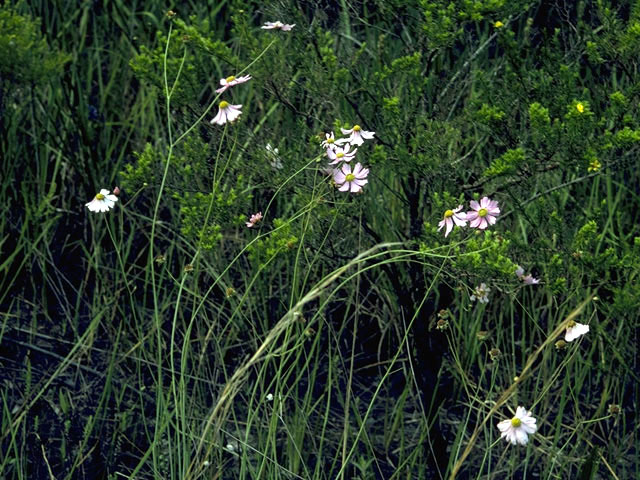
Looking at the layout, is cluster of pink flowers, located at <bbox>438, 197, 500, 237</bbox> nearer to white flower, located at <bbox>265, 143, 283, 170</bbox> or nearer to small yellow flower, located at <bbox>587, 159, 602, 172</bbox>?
small yellow flower, located at <bbox>587, 159, 602, 172</bbox>

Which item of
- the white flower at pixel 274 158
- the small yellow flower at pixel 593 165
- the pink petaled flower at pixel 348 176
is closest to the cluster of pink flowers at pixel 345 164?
the pink petaled flower at pixel 348 176

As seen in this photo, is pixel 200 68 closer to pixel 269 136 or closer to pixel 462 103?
pixel 269 136

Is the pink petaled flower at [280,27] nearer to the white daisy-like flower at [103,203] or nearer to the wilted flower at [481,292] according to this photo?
the white daisy-like flower at [103,203]

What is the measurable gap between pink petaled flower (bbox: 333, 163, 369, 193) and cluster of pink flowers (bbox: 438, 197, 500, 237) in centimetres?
20

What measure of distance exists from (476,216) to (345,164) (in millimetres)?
312

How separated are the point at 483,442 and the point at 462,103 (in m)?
1.27

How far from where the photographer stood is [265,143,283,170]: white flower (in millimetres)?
2283

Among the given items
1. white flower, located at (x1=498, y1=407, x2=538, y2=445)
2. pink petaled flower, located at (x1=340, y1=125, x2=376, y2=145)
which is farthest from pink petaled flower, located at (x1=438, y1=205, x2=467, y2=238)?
white flower, located at (x1=498, y1=407, x2=538, y2=445)

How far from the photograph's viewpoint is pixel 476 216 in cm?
207

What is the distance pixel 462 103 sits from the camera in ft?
10.9

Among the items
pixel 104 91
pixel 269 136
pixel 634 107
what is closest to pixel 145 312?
pixel 269 136

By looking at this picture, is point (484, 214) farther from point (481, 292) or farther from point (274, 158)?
point (274, 158)

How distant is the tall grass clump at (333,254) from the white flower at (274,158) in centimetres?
1

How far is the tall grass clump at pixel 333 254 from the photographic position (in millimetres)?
2094
